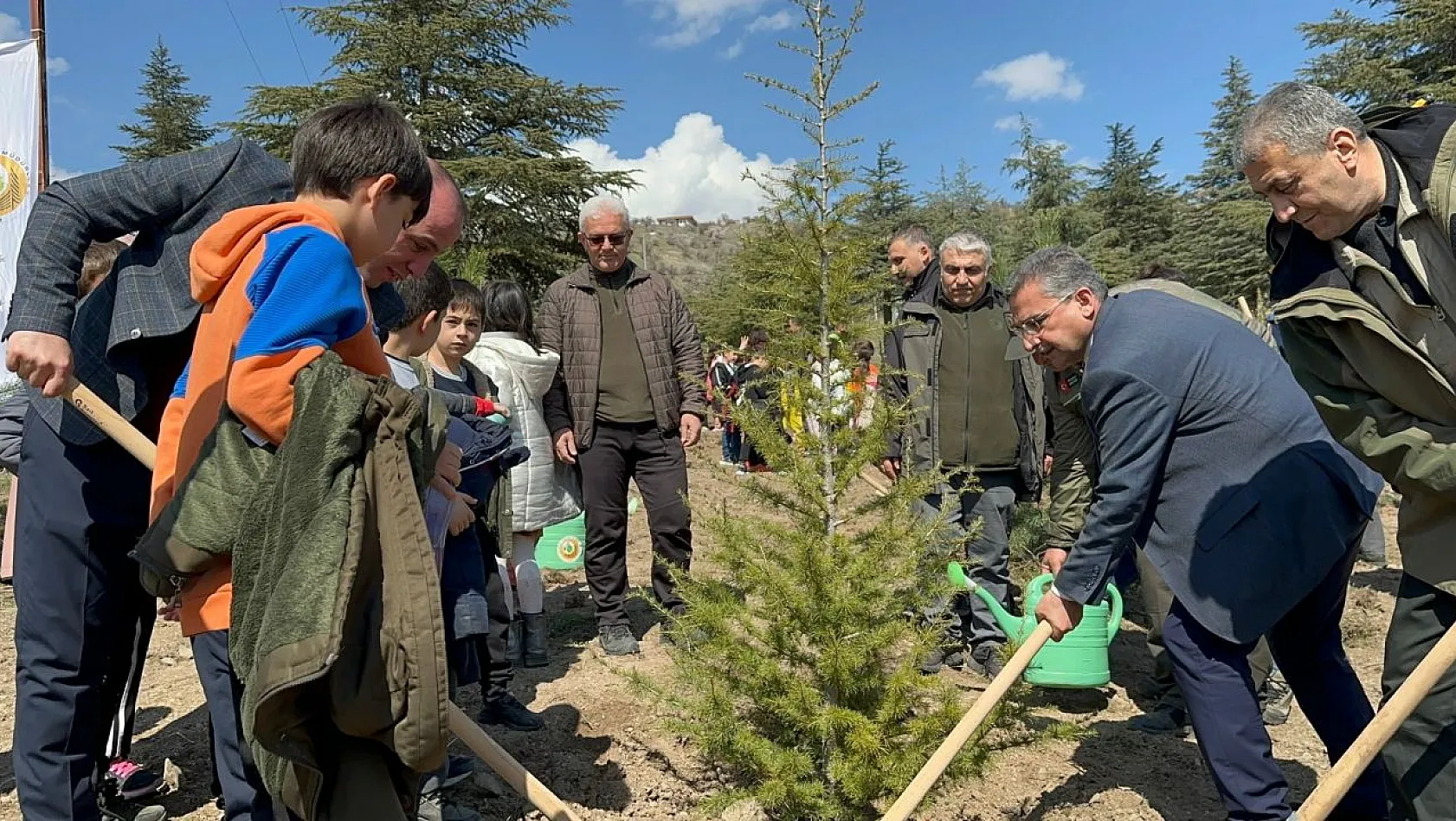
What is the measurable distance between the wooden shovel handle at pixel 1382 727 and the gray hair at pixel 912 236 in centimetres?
345

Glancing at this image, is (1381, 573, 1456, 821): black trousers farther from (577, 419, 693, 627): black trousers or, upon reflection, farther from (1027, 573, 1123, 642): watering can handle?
(577, 419, 693, 627): black trousers

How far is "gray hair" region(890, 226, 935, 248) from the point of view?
5117 millimetres

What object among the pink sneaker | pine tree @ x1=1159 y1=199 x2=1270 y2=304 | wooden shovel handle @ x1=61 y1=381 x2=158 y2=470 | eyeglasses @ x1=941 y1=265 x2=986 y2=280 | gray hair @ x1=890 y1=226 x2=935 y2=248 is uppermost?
pine tree @ x1=1159 y1=199 x2=1270 y2=304

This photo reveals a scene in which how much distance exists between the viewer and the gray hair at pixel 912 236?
512 cm

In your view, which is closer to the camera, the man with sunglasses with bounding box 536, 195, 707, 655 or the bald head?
the bald head

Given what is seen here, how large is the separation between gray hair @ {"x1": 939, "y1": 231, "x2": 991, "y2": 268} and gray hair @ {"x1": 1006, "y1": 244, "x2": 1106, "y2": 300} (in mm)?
1837

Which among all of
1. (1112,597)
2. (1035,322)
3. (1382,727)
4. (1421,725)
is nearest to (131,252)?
(1035,322)

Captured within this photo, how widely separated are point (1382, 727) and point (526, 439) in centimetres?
379

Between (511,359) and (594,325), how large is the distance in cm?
51

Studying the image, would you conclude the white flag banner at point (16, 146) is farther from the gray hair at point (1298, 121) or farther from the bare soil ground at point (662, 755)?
the gray hair at point (1298, 121)

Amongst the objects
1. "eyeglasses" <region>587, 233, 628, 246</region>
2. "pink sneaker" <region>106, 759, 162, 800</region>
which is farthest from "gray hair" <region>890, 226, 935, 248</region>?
"pink sneaker" <region>106, 759, 162, 800</region>

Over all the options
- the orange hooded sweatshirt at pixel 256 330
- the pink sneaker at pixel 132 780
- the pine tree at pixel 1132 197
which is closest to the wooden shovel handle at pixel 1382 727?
the orange hooded sweatshirt at pixel 256 330

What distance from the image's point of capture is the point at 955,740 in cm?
244

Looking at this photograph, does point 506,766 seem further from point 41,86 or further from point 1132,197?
point 1132,197
